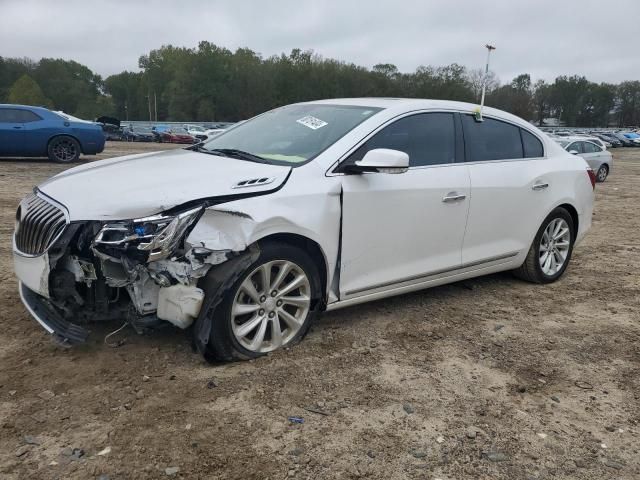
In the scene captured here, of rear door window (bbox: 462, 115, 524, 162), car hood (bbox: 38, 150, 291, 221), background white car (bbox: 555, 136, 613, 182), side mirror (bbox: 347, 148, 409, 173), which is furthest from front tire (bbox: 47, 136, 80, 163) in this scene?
background white car (bbox: 555, 136, 613, 182)

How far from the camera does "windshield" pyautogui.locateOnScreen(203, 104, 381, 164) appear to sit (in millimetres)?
3836

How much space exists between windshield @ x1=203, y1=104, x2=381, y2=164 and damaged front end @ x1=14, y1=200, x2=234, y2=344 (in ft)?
3.14

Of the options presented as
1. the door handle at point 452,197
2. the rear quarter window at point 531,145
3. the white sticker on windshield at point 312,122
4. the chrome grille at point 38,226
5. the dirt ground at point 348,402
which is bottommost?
the dirt ground at point 348,402

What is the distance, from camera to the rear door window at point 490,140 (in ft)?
15.0

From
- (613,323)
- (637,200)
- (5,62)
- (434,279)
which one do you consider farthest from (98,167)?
(5,62)

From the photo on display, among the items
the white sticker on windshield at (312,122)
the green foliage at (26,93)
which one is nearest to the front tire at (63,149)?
the white sticker on windshield at (312,122)

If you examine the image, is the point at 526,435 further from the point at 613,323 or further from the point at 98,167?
the point at 98,167

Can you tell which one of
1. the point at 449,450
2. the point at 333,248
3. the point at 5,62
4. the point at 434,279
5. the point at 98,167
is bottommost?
the point at 449,450

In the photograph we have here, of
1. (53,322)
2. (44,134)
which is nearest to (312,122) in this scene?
(53,322)

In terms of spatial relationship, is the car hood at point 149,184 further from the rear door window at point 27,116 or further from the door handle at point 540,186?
the rear door window at point 27,116

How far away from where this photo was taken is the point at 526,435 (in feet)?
9.36

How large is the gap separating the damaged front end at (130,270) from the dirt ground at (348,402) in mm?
340

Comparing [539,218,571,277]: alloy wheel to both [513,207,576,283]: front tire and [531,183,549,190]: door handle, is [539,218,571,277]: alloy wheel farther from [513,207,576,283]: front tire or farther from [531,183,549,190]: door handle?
[531,183,549,190]: door handle

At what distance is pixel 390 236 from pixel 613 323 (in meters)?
2.08
